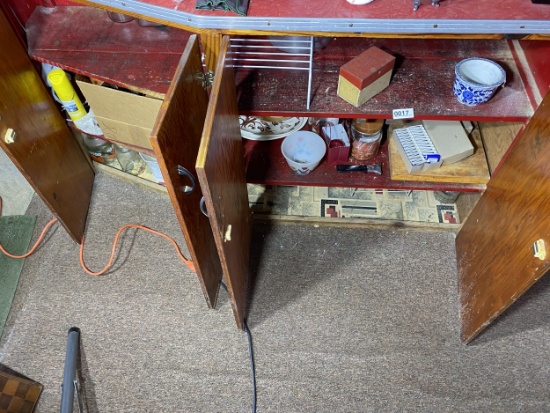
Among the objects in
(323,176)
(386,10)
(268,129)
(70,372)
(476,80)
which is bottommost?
(70,372)

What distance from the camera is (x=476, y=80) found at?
1270 mm

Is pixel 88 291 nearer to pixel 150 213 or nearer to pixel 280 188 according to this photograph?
pixel 150 213

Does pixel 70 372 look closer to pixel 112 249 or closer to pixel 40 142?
pixel 112 249

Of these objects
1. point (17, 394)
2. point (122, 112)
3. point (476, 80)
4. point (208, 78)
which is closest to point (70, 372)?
point (17, 394)

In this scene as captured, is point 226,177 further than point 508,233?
No

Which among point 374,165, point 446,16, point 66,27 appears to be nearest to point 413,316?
point 374,165

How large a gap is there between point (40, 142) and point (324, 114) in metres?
0.88

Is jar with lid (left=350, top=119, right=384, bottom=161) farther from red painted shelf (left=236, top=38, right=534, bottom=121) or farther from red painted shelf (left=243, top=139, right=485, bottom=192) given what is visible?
red painted shelf (left=236, top=38, right=534, bottom=121)

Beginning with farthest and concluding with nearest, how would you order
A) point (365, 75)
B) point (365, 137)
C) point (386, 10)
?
point (365, 137), point (365, 75), point (386, 10)

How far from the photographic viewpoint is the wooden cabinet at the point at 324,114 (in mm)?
1019

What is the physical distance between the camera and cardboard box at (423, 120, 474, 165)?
1475 millimetres

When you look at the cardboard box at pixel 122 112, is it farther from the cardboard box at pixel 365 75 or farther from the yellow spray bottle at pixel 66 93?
the cardboard box at pixel 365 75

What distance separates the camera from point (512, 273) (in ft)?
3.86

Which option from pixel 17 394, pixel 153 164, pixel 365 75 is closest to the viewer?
pixel 365 75
